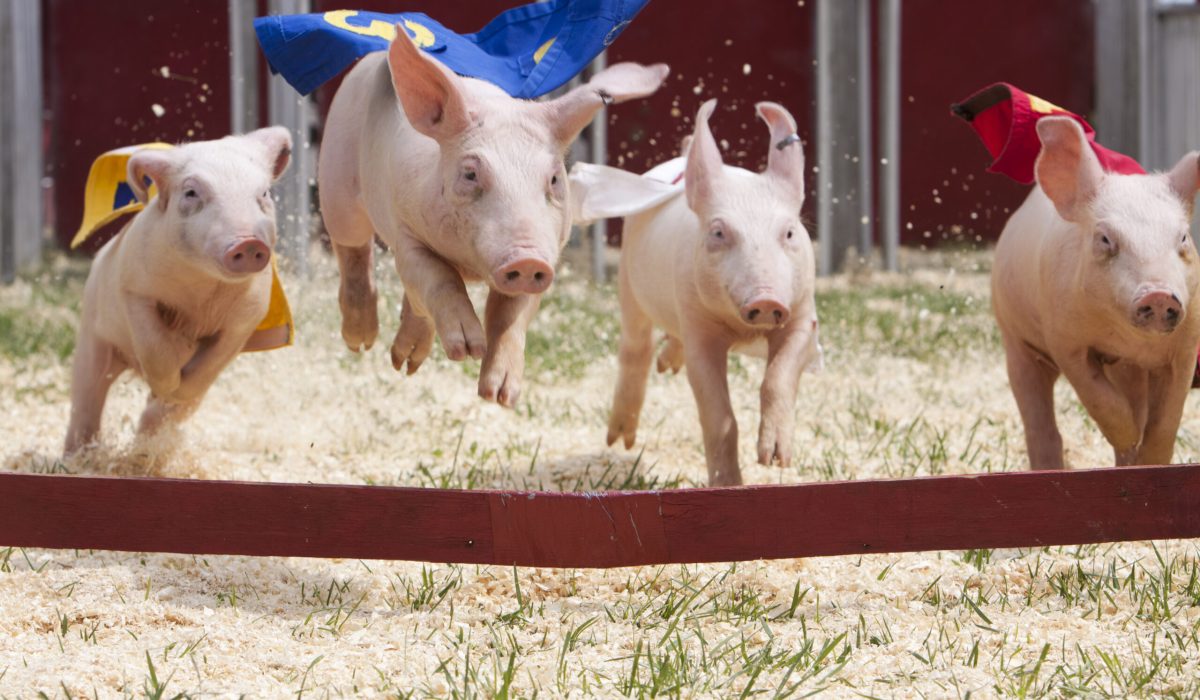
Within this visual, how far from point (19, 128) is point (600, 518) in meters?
8.92

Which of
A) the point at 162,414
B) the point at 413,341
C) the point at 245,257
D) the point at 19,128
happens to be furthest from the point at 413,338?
the point at 19,128

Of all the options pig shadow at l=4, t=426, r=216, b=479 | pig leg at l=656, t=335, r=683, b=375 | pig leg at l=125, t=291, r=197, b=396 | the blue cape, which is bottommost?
pig shadow at l=4, t=426, r=216, b=479

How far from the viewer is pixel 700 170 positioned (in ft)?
13.9

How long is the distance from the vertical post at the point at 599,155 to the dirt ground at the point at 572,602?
4.16m

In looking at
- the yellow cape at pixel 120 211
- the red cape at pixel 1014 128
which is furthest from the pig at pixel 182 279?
the red cape at pixel 1014 128

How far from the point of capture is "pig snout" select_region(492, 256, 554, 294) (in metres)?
3.12

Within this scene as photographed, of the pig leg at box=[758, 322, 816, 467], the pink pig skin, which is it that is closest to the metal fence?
the pink pig skin

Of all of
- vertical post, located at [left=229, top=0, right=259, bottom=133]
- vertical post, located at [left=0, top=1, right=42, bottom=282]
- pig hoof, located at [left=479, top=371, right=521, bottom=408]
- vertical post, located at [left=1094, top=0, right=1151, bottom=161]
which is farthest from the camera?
vertical post, located at [left=1094, top=0, right=1151, bottom=161]

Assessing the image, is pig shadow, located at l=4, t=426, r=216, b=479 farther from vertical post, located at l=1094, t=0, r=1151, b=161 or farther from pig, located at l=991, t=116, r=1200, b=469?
vertical post, located at l=1094, t=0, r=1151, b=161

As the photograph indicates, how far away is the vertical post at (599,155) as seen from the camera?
1005cm

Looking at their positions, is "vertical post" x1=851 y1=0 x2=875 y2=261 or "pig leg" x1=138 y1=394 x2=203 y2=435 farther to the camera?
"vertical post" x1=851 y1=0 x2=875 y2=261

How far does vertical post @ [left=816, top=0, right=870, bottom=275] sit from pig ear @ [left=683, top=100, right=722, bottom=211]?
6.38 meters

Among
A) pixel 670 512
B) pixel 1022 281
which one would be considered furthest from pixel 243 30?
pixel 670 512

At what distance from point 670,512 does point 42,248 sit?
9.21 meters
